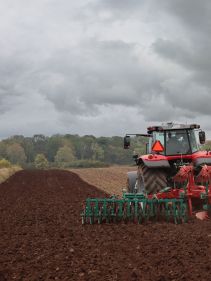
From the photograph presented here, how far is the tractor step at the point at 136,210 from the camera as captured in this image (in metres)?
8.15

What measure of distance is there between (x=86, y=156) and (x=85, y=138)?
13.9m

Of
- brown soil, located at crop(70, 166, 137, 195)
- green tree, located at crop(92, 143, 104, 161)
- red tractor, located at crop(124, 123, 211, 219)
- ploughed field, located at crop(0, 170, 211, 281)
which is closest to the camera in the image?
ploughed field, located at crop(0, 170, 211, 281)

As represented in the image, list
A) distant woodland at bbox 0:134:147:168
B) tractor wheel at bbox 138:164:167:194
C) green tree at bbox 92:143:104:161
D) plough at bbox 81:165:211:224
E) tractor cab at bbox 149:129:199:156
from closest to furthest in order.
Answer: plough at bbox 81:165:211:224
tractor wheel at bbox 138:164:167:194
tractor cab at bbox 149:129:199:156
distant woodland at bbox 0:134:147:168
green tree at bbox 92:143:104:161

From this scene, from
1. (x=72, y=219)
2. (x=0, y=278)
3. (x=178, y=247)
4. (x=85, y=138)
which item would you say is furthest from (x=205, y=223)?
(x=85, y=138)

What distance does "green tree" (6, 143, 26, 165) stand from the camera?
104m

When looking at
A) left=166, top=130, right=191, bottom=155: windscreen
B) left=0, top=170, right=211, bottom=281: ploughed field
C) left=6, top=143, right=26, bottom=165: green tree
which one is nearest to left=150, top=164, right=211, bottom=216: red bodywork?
left=0, top=170, right=211, bottom=281: ploughed field

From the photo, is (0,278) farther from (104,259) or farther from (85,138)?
(85,138)

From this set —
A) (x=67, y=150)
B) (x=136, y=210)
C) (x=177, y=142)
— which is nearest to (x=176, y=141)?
(x=177, y=142)

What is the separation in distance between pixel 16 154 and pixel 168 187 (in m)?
99.6

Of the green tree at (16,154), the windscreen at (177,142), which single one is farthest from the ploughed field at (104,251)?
the green tree at (16,154)

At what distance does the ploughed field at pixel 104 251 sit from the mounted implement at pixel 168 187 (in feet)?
1.08

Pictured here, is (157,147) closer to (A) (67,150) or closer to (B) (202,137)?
(B) (202,137)

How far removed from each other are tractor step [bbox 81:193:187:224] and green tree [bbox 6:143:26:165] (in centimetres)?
9683

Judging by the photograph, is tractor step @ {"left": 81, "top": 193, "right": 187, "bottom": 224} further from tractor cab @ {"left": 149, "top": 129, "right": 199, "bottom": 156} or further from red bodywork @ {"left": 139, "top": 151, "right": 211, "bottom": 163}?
tractor cab @ {"left": 149, "top": 129, "right": 199, "bottom": 156}
